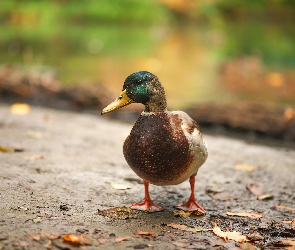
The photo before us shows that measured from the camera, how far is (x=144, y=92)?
266cm

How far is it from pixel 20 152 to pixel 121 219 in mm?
1490

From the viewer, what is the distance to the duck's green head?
265 centimetres

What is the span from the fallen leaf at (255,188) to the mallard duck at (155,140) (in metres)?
0.85

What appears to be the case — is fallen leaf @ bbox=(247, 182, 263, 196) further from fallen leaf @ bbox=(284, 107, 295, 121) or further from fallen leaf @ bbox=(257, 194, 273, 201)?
fallen leaf @ bbox=(284, 107, 295, 121)

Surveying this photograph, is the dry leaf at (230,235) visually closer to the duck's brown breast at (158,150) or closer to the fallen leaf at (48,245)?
the duck's brown breast at (158,150)

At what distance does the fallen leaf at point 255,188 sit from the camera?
340 cm

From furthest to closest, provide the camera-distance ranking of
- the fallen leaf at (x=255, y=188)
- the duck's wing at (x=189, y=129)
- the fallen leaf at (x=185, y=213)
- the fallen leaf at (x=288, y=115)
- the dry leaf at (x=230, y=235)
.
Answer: the fallen leaf at (x=288, y=115) < the fallen leaf at (x=255, y=188) < the fallen leaf at (x=185, y=213) < the duck's wing at (x=189, y=129) < the dry leaf at (x=230, y=235)

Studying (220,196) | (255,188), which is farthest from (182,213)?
(255,188)

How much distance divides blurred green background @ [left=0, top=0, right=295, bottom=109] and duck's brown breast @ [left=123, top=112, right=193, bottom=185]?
3.90 metres

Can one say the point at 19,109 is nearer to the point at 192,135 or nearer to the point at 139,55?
the point at 192,135

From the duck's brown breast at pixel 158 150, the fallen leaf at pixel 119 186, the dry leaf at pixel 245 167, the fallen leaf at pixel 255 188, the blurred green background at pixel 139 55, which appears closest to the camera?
the duck's brown breast at pixel 158 150

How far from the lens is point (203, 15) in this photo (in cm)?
2752

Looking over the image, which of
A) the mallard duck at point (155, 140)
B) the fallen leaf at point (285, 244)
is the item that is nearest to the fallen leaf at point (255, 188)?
the mallard duck at point (155, 140)

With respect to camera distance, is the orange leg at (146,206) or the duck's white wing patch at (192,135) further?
the orange leg at (146,206)
